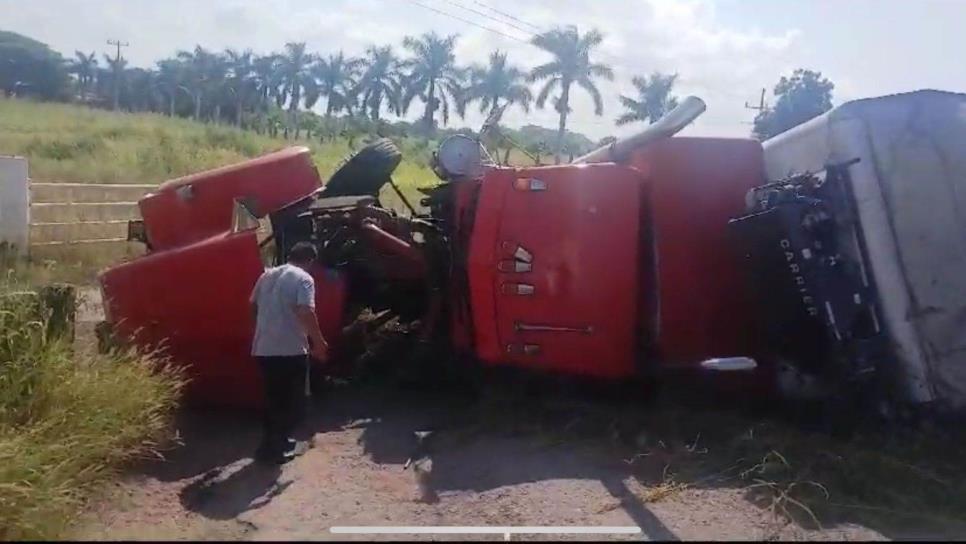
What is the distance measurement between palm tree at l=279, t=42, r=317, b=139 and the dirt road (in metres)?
59.4

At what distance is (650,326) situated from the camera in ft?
20.9

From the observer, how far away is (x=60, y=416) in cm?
542

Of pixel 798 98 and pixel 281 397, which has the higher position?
pixel 798 98

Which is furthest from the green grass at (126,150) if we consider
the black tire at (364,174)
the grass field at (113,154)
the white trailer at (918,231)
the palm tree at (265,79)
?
the palm tree at (265,79)

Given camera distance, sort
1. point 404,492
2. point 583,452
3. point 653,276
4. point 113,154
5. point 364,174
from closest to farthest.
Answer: point 404,492 → point 583,452 → point 653,276 → point 364,174 → point 113,154

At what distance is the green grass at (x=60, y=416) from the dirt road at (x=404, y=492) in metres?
0.18

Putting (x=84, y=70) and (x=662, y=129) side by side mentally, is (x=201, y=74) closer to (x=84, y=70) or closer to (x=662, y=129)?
(x=84, y=70)

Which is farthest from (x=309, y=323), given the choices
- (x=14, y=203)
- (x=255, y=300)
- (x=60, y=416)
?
(x=14, y=203)

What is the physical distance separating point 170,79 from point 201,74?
15.5ft

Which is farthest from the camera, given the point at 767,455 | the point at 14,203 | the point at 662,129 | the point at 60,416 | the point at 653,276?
the point at 14,203

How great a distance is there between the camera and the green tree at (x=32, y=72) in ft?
207

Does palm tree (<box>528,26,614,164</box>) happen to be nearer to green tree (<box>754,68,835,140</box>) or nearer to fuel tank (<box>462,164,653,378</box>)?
green tree (<box>754,68,835,140</box>)

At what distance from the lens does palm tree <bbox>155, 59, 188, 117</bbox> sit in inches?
2610

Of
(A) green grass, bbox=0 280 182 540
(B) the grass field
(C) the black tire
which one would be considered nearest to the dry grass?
(A) green grass, bbox=0 280 182 540
